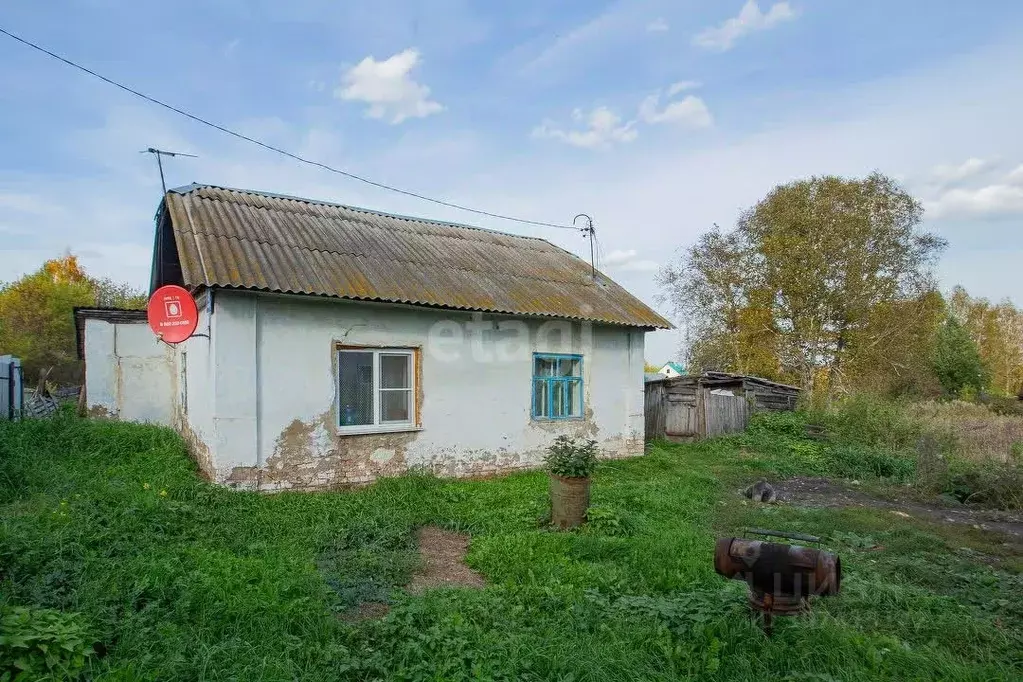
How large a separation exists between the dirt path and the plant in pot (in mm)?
3910

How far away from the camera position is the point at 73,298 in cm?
3581

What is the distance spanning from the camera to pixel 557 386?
1099 cm

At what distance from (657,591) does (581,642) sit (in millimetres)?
1418

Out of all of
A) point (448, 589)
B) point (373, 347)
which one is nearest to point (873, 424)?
point (373, 347)

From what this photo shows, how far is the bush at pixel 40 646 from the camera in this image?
10.0 feet

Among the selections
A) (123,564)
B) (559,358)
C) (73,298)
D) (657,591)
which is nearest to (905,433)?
(559,358)

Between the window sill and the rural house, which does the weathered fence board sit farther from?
the window sill

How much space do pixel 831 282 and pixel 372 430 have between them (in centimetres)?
2073

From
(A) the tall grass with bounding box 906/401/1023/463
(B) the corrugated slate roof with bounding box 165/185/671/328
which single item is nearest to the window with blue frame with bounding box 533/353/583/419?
(B) the corrugated slate roof with bounding box 165/185/671/328

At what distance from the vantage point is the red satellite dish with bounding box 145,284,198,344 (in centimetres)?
793

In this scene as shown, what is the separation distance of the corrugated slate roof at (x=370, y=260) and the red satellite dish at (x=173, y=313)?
36cm

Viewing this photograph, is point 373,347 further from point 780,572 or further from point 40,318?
point 40,318

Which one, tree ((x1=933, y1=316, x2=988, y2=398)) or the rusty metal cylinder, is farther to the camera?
tree ((x1=933, y1=316, x2=988, y2=398))

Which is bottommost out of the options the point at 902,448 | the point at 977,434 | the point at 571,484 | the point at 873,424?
the point at 902,448
